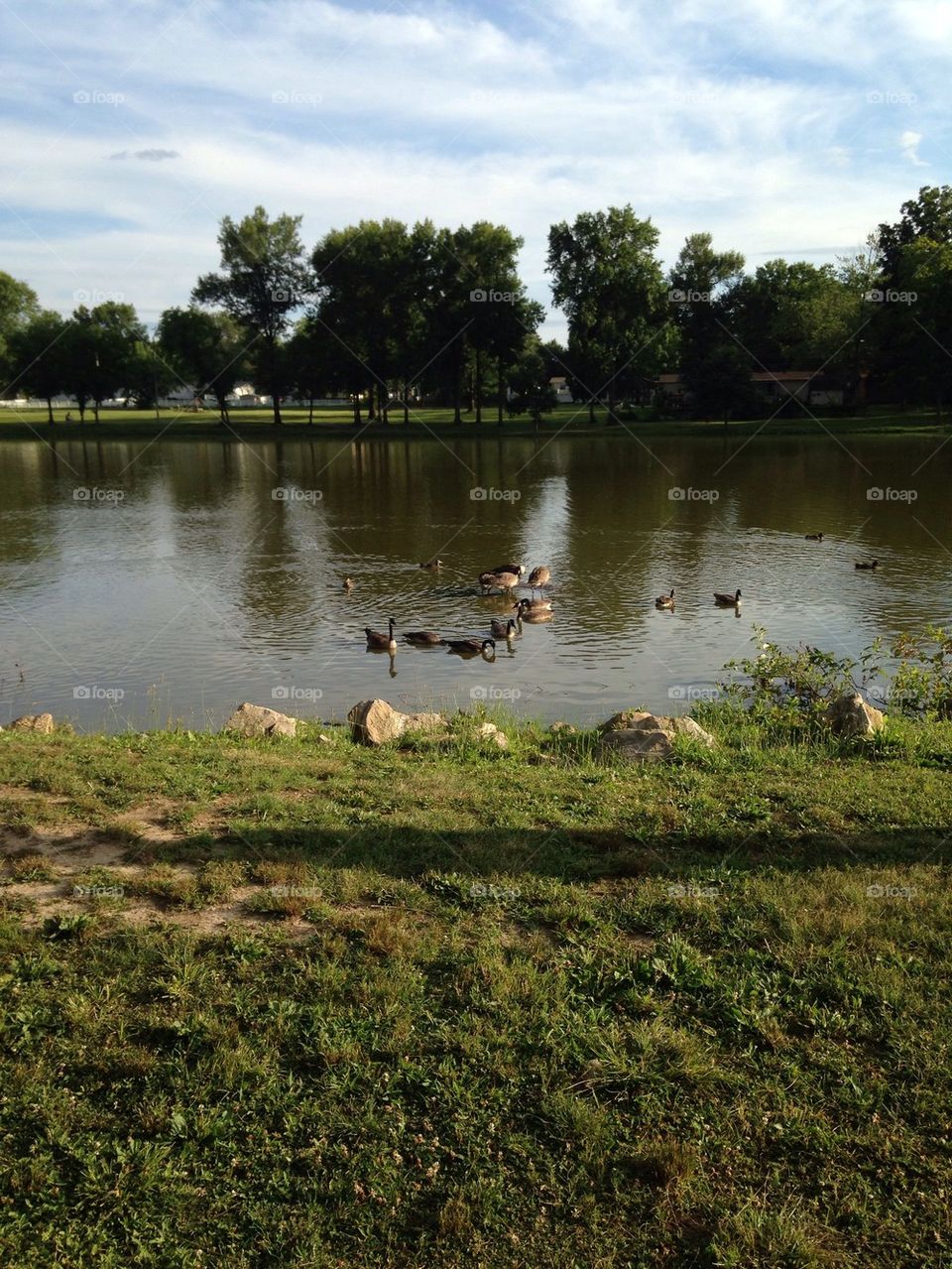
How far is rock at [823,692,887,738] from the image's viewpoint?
9691mm

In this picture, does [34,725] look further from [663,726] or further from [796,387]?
[796,387]

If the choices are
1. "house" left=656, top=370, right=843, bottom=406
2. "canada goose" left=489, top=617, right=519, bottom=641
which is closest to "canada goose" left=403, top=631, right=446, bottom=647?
"canada goose" left=489, top=617, right=519, bottom=641

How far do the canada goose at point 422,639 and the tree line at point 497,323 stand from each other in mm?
59119

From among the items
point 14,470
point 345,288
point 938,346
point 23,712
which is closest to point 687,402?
point 938,346

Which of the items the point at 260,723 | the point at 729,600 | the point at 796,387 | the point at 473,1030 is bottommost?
the point at 473,1030

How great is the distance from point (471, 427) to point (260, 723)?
7153 centimetres

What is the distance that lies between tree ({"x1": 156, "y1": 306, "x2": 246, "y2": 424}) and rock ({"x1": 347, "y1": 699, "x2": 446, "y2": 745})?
263ft

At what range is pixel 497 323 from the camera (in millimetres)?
76750

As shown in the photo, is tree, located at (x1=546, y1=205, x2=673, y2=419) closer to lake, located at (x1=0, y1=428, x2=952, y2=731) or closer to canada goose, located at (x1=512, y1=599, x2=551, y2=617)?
lake, located at (x1=0, y1=428, x2=952, y2=731)

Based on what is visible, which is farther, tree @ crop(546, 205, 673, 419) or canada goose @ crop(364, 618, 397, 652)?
tree @ crop(546, 205, 673, 419)

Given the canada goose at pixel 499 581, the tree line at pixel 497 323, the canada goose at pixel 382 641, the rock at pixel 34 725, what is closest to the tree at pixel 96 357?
the tree line at pixel 497 323

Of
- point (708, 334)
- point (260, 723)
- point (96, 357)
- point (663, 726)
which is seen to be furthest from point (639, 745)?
point (96, 357)

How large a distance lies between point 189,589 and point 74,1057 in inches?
712

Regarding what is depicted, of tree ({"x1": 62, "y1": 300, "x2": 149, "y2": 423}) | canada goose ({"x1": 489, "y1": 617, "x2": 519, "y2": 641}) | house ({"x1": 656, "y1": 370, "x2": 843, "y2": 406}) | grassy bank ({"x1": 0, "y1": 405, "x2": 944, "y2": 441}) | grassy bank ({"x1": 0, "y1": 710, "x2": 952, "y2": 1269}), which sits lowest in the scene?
grassy bank ({"x1": 0, "y1": 710, "x2": 952, "y2": 1269})
